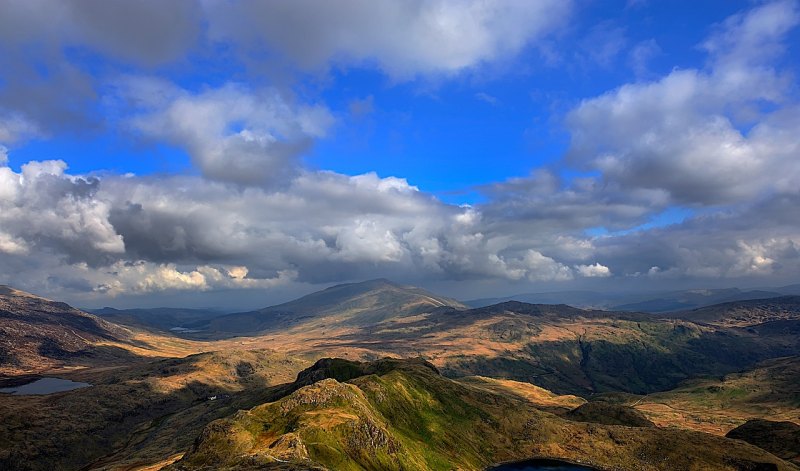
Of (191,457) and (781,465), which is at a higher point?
(191,457)

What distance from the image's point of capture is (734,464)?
199750mm

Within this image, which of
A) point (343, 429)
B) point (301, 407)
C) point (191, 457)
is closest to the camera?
point (191, 457)

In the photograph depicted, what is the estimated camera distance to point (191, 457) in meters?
161

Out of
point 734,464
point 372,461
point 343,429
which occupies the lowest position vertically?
point 734,464

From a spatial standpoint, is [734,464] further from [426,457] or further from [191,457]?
[191,457]

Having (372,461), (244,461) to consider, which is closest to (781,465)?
(372,461)

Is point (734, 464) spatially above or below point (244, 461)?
below

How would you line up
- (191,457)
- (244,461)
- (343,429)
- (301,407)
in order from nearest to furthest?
1. (244,461)
2. (191,457)
3. (343,429)
4. (301,407)

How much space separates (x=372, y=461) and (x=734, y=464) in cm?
16202

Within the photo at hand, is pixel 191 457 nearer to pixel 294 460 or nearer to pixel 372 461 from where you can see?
pixel 294 460

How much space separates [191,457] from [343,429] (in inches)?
2131

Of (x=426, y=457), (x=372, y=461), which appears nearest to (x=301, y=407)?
(x=372, y=461)

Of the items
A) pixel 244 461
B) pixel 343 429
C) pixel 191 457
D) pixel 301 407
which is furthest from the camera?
pixel 301 407

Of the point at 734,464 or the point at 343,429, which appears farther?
the point at 734,464
